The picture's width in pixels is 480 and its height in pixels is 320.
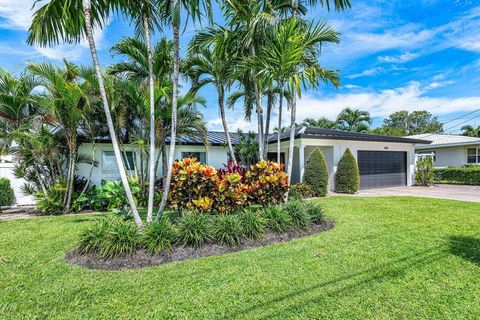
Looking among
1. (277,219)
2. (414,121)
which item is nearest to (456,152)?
(277,219)

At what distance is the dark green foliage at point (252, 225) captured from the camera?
18.1ft

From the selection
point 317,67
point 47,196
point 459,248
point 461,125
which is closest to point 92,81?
point 47,196

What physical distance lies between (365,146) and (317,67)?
→ 33.1 ft

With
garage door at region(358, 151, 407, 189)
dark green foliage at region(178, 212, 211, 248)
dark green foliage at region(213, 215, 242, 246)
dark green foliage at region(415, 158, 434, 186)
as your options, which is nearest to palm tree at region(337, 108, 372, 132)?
dark green foliage at region(415, 158, 434, 186)

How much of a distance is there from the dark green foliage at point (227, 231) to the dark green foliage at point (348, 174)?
32.3ft

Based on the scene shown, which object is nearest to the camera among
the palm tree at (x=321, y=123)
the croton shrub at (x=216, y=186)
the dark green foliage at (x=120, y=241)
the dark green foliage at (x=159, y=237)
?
the dark green foliage at (x=120, y=241)

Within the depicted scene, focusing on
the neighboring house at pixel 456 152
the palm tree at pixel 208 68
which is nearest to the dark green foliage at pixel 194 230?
the palm tree at pixel 208 68

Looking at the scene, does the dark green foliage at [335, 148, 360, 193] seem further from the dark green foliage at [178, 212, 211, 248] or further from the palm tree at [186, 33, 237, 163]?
the dark green foliage at [178, 212, 211, 248]

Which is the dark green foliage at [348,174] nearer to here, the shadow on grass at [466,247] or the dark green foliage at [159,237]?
the shadow on grass at [466,247]

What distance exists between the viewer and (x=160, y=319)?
9.51 feet

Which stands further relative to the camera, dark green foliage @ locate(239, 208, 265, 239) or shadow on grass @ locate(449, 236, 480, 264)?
dark green foliage @ locate(239, 208, 265, 239)

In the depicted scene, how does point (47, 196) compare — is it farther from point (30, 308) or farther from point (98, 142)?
point (30, 308)

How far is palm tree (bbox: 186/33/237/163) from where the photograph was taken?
840 centimetres

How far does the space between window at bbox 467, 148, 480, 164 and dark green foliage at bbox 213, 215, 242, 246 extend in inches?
1004
